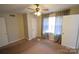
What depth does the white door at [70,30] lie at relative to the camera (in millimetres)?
1220

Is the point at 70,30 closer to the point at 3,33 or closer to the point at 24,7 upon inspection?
the point at 24,7

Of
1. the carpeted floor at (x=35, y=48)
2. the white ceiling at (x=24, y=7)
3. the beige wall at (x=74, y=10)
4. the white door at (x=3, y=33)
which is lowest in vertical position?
the carpeted floor at (x=35, y=48)

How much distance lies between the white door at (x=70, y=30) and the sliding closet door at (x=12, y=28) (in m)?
0.82

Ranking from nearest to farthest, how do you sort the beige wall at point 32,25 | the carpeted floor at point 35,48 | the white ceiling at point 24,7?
1. the white ceiling at point 24,7
2. the carpeted floor at point 35,48
3. the beige wall at point 32,25

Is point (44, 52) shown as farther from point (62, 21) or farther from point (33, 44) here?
point (62, 21)

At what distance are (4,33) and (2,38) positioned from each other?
0.28ft

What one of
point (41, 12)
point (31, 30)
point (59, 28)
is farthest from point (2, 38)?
point (59, 28)

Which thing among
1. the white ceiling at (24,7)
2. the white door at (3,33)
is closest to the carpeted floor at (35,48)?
the white door at (3,33)

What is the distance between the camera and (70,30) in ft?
4.22

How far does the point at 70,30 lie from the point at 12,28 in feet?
3.21

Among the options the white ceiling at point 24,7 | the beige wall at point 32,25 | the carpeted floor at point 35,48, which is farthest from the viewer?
the beige wall at point 32,25

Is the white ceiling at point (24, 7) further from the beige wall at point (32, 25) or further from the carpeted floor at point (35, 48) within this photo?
the carpeted floor at point (35, 48)

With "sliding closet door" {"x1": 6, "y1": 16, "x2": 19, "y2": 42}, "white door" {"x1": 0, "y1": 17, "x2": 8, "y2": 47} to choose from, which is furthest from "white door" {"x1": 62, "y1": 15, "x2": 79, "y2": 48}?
"white door" {"x1": 0, "y1": 17, "x2": 8, "y2": 47}

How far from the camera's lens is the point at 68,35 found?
4.31ft
